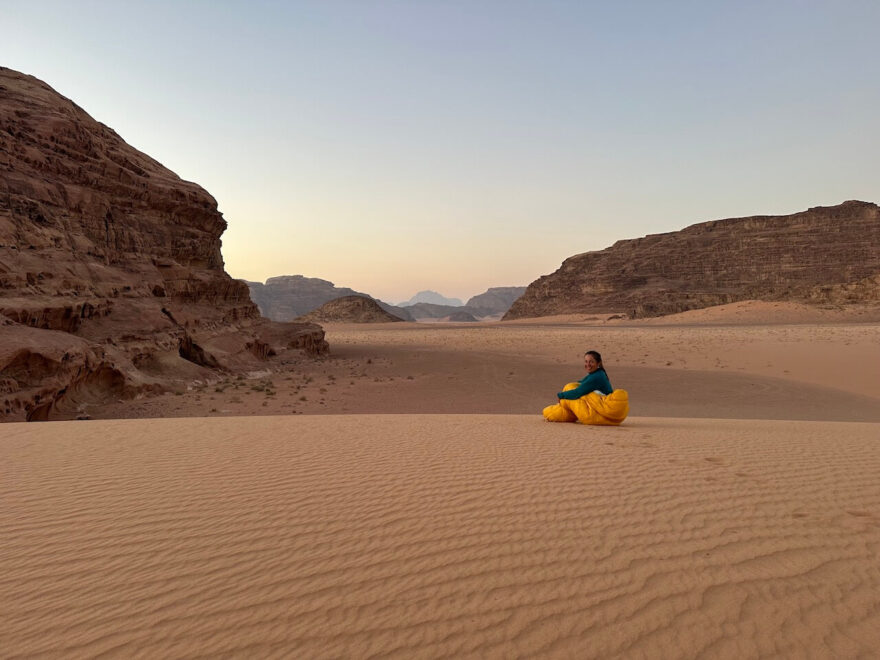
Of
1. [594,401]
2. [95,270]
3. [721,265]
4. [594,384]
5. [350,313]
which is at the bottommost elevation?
[594,401]

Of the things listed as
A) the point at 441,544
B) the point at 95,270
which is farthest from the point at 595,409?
the point at 95,270

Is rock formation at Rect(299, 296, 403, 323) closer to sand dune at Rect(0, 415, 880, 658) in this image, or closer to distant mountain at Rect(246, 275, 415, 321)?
distant mountain at Rect(246, 275, 415, 321)

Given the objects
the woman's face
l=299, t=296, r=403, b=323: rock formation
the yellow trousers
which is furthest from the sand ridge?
l=299, t=296, r=403, b=323: rock formation

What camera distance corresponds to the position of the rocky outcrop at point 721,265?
72.9m

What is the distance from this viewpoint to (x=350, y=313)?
79.4 m

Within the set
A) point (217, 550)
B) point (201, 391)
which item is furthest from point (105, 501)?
point (201, 391)

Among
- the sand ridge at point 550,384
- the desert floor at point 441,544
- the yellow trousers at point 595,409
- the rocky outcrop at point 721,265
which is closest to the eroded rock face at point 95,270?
the sand ridge at point 550,384

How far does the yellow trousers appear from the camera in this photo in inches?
256

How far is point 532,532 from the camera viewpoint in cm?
280

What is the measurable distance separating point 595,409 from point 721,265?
296ft

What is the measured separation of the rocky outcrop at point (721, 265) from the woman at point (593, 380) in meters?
62.7

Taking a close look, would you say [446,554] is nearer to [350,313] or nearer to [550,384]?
[550,384]

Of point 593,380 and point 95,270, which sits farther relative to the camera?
point 95,270

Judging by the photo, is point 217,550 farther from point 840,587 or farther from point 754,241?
point 754,241
